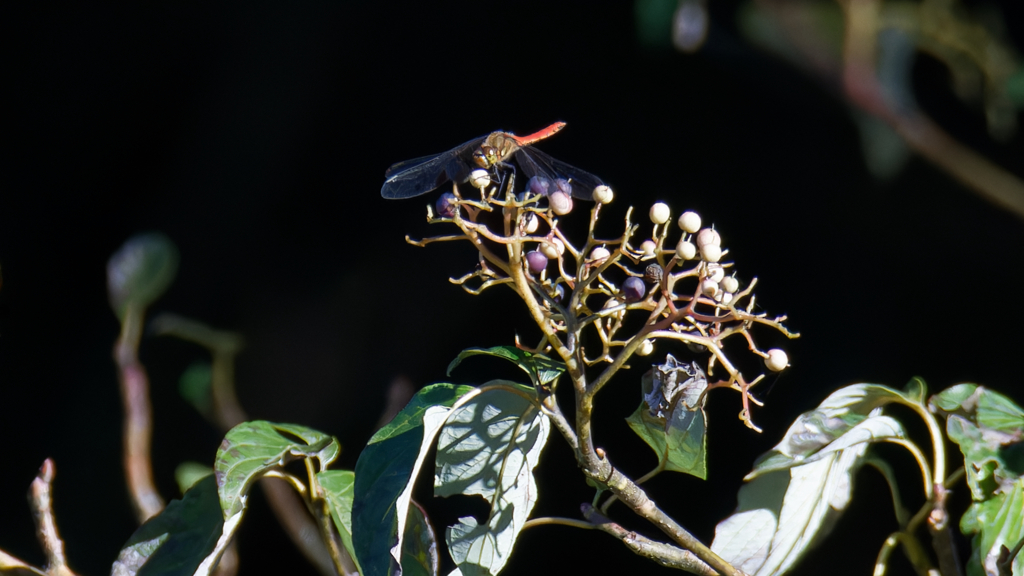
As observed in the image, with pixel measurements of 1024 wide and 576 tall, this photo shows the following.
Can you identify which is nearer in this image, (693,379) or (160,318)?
(693,379)

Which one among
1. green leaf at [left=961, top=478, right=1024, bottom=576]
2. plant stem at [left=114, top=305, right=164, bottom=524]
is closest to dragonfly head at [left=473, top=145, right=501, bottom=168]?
green leaf at [left=961, top=478, right=1024, bottom=576]

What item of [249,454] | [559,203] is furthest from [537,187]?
[249,454]

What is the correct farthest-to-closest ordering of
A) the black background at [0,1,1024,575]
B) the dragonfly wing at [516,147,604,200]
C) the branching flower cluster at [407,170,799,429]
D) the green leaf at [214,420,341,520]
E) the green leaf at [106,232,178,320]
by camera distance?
the green leaf at [106,232,178,320] → the black background at [0,1,1024,575] → the dragonfly wing at [516,147,604,200] → the green leaf at [214,420,341,520] → the branching flower cluster at [407,170,799,429]

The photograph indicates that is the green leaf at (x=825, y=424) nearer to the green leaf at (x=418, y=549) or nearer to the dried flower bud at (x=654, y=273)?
the dried flower bud at (x=654, y=273)

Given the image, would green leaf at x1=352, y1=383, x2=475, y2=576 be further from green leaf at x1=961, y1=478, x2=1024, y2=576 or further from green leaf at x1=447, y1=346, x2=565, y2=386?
green leaf at x1=961, y1=478, x2=1024, y2=576

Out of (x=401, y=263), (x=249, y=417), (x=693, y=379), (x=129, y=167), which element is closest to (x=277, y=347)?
(x=249, y=417)

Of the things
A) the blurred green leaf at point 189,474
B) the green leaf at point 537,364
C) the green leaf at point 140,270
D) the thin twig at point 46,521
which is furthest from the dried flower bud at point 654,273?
the green leaf at point 140,270

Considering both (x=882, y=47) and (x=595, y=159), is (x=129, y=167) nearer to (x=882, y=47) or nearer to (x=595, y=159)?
(x=595, y=159)
